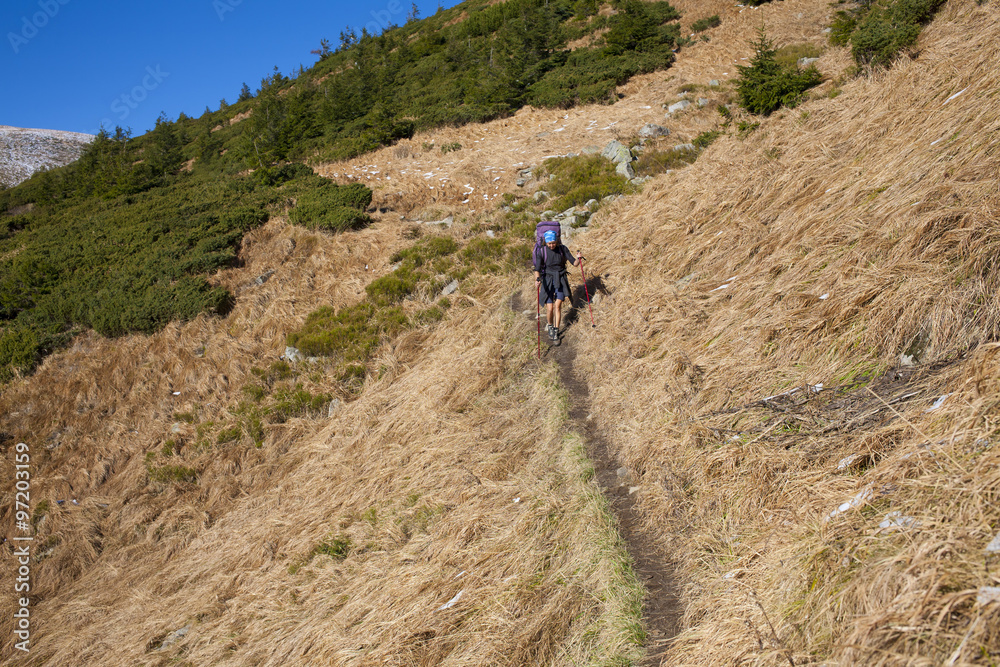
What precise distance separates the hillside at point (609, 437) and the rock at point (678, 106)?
444 cm

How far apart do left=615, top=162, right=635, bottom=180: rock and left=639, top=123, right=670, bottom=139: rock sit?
2330mm

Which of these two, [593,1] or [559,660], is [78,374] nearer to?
[559,660]

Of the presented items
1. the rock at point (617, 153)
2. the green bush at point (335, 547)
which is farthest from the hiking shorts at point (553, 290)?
the rock at point (617, 153)

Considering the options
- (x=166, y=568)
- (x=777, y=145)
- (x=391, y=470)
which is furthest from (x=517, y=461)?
(x=777, y=145)

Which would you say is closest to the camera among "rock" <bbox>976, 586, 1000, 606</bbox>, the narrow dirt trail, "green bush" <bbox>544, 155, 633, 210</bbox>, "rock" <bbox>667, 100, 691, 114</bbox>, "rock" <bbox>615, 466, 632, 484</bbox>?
"rock" <bbox>976, 586, 1000, 606</bbox>

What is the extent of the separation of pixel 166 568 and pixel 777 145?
1264 centimetres

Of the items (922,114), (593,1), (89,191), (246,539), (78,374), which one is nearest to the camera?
(922,114)

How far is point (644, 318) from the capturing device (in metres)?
7.82

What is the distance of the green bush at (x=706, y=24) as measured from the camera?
83.6 ft

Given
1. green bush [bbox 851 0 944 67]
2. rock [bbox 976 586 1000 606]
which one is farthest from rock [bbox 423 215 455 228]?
rock [bbox 976 586 1000 606]

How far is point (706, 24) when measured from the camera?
25.5 m

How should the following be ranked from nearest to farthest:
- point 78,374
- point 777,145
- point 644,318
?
point 644,318
point 777,145
point 78,374

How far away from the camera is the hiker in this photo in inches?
356

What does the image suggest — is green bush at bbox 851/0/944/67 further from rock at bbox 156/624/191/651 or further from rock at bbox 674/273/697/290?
rock at bbox 156/624/191/651
